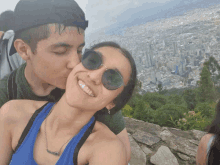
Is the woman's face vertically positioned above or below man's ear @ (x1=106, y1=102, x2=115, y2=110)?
above

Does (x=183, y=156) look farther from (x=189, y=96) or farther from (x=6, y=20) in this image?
(x=189, y=96)

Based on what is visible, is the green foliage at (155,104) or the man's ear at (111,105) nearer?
the man's ear at (111,105)

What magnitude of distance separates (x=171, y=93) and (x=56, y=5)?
718 centimetres

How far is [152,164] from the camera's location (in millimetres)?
2074

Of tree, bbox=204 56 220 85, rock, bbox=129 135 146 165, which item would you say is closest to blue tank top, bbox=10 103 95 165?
rock, bbox=129 135 146 165

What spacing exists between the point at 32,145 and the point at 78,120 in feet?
0.97

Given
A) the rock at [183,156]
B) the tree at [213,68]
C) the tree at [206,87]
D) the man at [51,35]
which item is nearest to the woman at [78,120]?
the man at [51,35]

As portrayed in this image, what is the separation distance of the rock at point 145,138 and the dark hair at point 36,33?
199 centimetres

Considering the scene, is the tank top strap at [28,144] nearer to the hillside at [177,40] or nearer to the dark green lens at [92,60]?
the dark green lens at [92,60]

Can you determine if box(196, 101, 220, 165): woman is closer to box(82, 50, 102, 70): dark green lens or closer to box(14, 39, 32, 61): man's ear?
box(82, 50, 102, 70): dark green lens

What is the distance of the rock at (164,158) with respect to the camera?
2064 mm

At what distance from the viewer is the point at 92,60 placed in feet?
2.90

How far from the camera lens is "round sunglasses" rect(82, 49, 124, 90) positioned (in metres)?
0.87

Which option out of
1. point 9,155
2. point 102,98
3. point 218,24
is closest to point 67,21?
point 102,98
